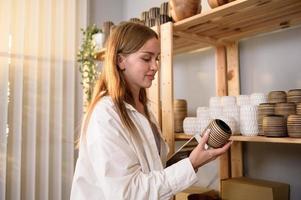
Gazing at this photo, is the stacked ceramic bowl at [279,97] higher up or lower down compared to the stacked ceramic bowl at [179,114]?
higher up

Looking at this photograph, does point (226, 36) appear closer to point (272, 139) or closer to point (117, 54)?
point (272, 139)

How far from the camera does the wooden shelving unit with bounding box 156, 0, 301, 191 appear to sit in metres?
1.27

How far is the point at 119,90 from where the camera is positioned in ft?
3.36

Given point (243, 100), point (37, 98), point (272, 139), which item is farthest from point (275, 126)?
point (37, 98)

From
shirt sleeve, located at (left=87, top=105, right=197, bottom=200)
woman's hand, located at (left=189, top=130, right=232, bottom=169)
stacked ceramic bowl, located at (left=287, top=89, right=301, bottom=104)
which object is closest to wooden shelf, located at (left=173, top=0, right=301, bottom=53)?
stacked ceramic bowl, located at (left=287, top=89, right=301, bottom=104)

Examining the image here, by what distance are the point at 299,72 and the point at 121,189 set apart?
1.10 metres

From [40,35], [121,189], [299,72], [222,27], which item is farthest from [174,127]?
[40,35]

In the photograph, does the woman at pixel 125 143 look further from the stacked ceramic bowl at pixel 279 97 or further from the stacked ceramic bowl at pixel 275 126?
the stacked ceramic bowl at pixel 279 97

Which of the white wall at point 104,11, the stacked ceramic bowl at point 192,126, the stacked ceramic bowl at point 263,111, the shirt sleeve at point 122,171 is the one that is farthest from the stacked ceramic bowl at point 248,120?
the white wall at point 104,11

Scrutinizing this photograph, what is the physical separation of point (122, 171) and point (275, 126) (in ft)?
1.99

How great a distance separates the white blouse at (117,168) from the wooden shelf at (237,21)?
657 millimetres

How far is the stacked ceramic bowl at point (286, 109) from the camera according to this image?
1.15m

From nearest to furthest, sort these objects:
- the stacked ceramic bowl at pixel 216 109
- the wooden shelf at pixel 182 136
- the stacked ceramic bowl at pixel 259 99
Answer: the stacked ceramic bowl at pixel 259 99, the stacked ceramic bowl at pixel 216 109, the wooden shelf at pixel 182 136

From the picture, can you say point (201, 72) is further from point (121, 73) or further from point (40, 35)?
point (40, 35)
